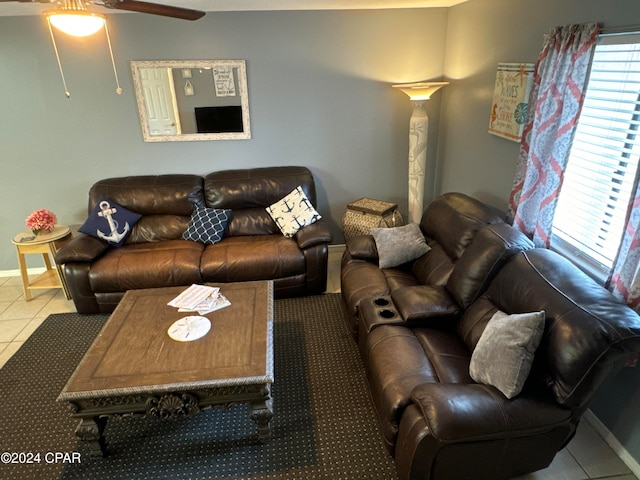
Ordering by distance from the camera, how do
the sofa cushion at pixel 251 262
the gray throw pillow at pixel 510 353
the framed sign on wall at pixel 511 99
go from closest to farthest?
the gray throw pillow at pixel 510 353
the framed sign on wall at pixel 511 99
the sofa cushion at pixel 251 262

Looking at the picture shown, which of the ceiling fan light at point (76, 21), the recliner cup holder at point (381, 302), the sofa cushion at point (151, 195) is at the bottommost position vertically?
the recliner cup holder at point (381, 302)

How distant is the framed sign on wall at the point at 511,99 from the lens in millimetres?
2766

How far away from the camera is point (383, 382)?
209 centimetres

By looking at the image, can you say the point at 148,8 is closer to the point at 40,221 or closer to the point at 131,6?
the point at 131,6

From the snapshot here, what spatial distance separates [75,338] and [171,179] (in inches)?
65.3

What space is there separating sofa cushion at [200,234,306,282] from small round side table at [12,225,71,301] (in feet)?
4.50

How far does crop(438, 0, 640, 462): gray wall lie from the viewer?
6.91ft

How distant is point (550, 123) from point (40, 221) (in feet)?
13.5

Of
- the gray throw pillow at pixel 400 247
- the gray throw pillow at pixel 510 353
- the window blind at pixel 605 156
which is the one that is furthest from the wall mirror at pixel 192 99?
the gray throw pillow at pixel 510 353

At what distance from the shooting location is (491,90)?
3.23 meters

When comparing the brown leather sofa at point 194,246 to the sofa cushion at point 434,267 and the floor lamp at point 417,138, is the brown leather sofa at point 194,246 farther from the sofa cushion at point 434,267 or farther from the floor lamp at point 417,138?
the floor lamp at point 417,138

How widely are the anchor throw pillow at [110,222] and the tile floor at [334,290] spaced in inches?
28.1

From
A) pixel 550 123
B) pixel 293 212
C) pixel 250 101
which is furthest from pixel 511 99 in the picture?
pixel 250 101

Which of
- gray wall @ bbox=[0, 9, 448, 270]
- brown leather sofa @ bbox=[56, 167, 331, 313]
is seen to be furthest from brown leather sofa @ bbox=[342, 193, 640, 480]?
gray wall @ bbox=[0, 9, 448, 270]
